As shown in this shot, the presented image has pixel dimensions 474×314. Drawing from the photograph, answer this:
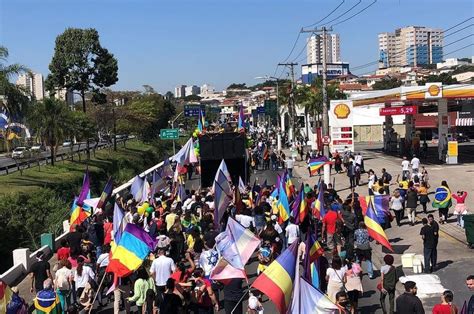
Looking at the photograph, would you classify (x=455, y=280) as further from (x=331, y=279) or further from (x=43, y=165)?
(x=43, y=165)

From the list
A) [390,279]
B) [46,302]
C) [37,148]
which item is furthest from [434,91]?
[46,302]

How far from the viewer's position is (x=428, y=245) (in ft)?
44.4

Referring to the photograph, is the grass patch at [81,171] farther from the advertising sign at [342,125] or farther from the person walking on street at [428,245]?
the person walking on street at [428,245]

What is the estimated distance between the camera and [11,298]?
9898 millimetres

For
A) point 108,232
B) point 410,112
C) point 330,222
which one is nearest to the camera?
point 108,232

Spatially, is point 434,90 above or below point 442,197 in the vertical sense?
above

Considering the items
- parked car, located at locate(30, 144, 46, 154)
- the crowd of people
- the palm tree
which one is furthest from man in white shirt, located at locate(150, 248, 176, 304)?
parked car, located at locate(30, 144, 46, 154)

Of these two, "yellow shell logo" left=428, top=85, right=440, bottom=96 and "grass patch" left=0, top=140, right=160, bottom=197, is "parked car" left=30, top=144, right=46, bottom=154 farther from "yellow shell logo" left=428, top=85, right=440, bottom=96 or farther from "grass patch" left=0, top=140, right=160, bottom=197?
"yellow shell logo" left=428, top=85, right=440, bottom=96

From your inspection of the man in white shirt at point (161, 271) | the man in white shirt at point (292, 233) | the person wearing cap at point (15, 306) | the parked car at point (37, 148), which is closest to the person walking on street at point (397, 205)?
the man in white shirt at point (292, 233)

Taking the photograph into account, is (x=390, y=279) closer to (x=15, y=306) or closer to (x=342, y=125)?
(x=15, y=306)

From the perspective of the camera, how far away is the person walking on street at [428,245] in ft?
44.0

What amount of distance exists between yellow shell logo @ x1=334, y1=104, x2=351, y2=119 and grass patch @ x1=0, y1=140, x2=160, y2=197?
1337 centimetres

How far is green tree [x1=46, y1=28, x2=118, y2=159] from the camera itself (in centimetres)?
5588

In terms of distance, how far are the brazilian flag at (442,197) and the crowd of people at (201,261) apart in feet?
1.57
